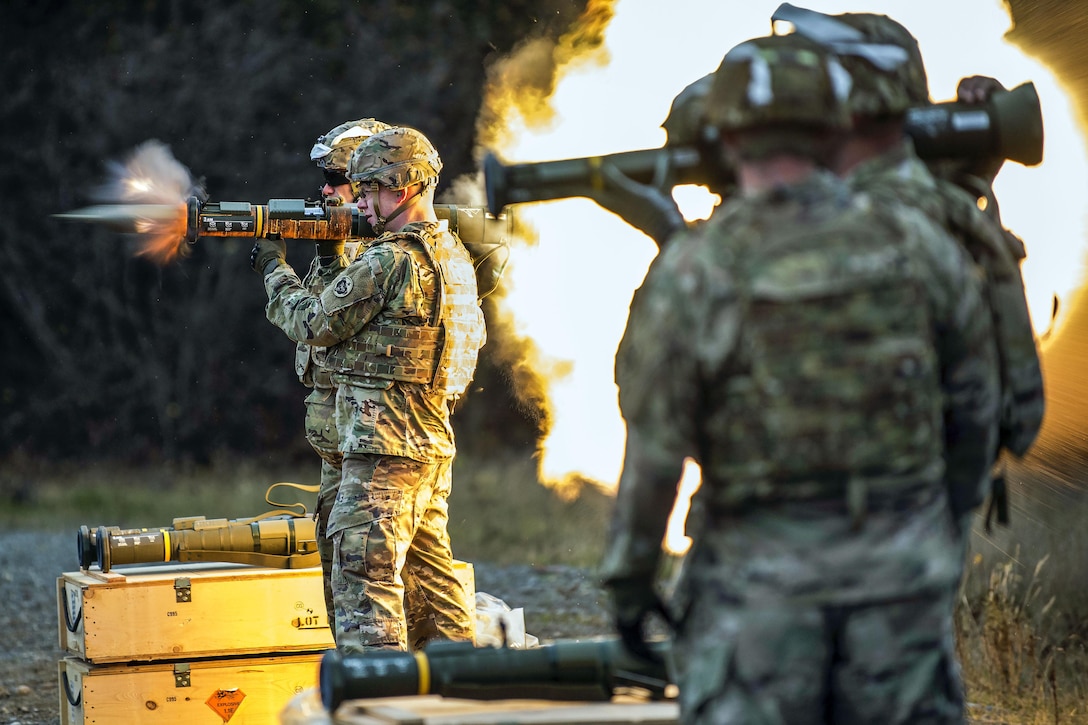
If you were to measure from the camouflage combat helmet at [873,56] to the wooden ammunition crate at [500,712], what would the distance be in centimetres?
128

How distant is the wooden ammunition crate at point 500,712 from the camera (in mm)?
3064

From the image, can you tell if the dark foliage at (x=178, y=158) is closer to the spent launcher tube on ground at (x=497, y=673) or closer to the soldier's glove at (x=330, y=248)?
the soldier's glove at (x=330, y=248)

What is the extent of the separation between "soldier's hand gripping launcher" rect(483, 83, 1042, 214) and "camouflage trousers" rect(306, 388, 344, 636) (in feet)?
7.71

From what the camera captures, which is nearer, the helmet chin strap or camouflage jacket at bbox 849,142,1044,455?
camouflage jacket at bbox 849,142,1044,455

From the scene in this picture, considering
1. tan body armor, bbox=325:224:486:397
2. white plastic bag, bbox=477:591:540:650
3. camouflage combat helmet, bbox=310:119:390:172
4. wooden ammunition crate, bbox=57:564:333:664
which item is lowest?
white plastic bag, bbox=477:591:540:650

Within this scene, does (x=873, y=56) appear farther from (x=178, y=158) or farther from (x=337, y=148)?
(x=178, y=158)

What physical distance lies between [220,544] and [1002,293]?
409 centimetres

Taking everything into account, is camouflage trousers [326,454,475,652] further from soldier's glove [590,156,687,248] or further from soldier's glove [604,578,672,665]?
soldier's glove [604,578,672,665]

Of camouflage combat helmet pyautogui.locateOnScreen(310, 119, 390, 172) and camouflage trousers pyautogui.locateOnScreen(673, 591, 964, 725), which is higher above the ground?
camouflage combat helmet pyautogui.locateOnScreen(310, 119, 390, 172)

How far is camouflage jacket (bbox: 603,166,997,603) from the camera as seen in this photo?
2578 millimetres

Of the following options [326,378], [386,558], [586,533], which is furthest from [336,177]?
[586,533]

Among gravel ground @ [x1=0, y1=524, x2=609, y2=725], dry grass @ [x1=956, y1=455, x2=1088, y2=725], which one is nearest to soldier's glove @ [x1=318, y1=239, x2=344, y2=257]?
gravel ground @ [x1=0, y1=524, x2=609, y2=725]

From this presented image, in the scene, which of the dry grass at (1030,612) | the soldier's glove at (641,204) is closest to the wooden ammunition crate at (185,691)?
the dry grass at (1030,612)

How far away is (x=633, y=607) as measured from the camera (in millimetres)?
2709
